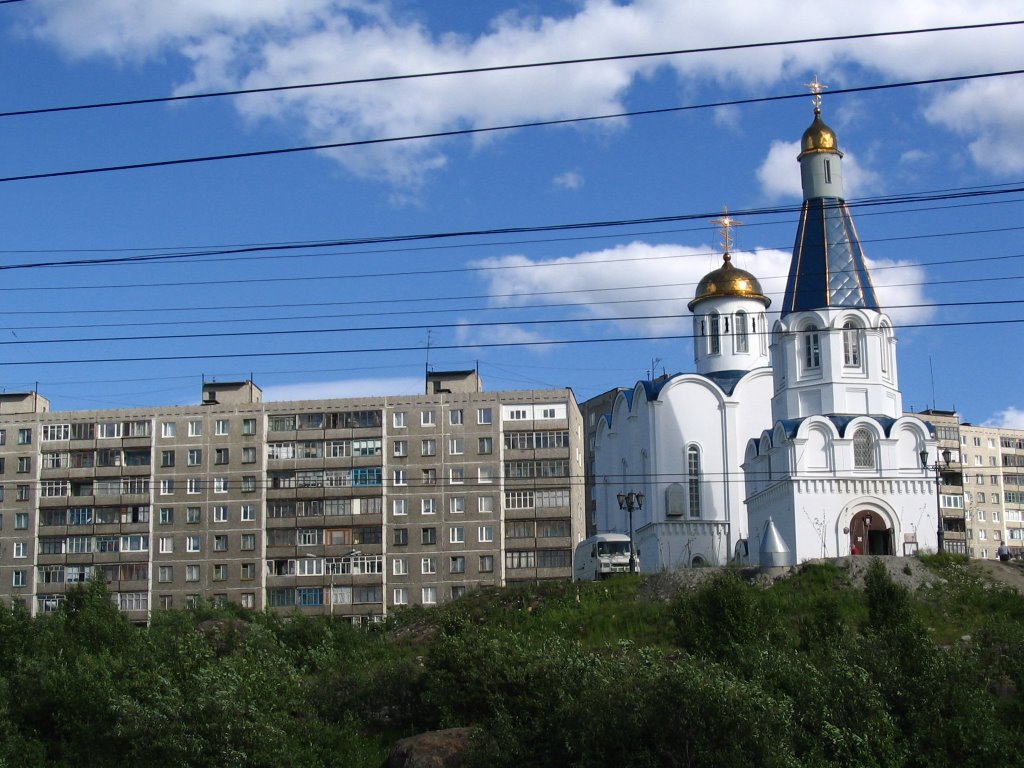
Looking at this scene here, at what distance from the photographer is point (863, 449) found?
49.0 metres

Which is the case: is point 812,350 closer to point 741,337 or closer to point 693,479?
point 693,479

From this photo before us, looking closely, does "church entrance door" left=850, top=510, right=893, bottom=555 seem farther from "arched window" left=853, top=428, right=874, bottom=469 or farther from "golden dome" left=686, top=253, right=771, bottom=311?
"golden dome" left=686, top=253, right=771, bottom=311

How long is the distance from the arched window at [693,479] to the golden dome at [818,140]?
12432 millimetres

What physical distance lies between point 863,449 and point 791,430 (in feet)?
8.38

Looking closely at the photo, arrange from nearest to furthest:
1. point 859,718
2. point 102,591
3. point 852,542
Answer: point 859,718 → point 102,591 → point 852,542

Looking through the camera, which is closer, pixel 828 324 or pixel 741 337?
pixel 828 324

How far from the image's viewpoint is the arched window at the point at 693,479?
184ft

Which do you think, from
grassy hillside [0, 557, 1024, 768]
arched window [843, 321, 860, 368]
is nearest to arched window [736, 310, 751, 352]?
arched window [843, 321, 860, 368]

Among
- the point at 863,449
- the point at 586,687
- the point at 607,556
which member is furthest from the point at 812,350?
the point at 586,687

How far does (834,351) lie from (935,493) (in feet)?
19.6

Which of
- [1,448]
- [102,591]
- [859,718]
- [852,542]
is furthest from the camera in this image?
[1,448]

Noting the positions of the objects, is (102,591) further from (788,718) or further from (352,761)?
(788,718)

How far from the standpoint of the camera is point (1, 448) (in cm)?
7206

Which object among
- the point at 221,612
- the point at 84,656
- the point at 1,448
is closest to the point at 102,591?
the point at 221,612
